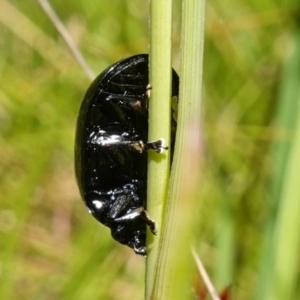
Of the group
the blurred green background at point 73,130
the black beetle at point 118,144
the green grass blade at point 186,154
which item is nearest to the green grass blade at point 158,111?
the green grass blade at point 186,154

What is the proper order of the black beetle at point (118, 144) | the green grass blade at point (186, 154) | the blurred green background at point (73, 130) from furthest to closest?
the blurred green background at point (73, 130) → the black beetle at point (118, 144) → the green grass blade at point (186, 154)

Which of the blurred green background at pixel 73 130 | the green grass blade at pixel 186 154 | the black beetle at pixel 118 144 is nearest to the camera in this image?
the green grass blade at pixel 186 154

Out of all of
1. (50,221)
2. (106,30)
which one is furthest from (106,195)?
(106,30)

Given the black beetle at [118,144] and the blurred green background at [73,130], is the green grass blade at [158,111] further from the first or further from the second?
the blurred green background at [73,130]

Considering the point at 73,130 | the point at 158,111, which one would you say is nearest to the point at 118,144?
the point at 158,111

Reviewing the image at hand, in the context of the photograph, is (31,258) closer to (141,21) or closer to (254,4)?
(141,21)
